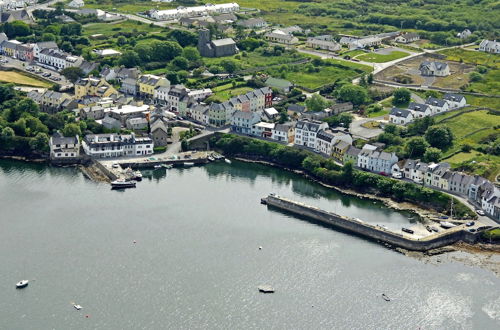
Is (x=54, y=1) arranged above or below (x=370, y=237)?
above

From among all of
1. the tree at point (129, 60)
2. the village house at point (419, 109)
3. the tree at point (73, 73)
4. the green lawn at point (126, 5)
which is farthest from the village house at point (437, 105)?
the green lawn at point (126, 5)

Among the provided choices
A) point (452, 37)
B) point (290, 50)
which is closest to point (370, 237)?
point (290, 50)

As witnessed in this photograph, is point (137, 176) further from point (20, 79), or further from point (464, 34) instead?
point (464, 34)

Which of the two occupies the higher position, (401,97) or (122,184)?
(401,97)

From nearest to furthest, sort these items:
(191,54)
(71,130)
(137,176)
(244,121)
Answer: (137,176) → (71,130) → (244,121) → (191,54)

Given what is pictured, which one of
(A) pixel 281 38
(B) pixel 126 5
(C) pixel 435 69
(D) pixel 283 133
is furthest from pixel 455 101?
(B) pixel 126 5

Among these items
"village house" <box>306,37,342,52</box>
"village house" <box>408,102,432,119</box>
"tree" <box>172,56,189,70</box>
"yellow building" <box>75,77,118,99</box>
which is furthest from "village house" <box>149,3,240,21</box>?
"village house" <box>408,102,432,119</box>

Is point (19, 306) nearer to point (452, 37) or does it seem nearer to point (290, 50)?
point (290, 50)
